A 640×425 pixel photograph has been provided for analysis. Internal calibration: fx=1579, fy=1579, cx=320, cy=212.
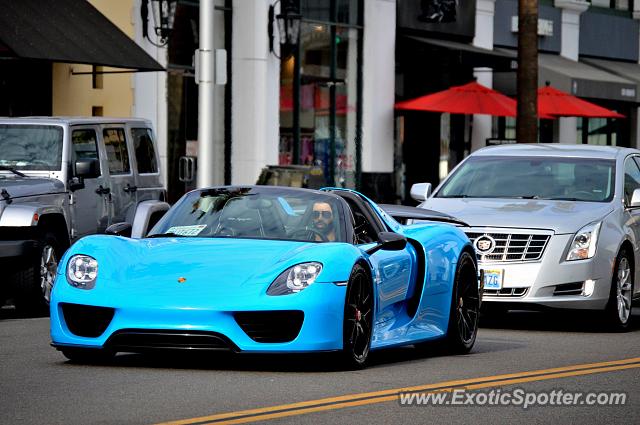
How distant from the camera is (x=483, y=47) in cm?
3516

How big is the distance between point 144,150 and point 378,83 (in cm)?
1525

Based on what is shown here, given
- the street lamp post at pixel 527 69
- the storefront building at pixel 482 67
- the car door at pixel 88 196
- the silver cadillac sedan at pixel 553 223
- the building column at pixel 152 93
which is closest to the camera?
the silver cadillac sedan at pixel 553 223

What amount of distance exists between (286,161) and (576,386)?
2104cm

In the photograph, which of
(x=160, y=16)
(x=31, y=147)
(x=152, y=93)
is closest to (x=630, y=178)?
(x=31, y=147)

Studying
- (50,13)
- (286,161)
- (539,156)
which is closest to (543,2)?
(286,161)

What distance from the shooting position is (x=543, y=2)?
1492 inches

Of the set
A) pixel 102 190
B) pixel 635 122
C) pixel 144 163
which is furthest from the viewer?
pixel 635 122

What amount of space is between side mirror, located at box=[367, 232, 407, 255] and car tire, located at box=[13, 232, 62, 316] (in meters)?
4.94

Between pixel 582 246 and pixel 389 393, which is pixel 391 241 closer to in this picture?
pixel 389 393

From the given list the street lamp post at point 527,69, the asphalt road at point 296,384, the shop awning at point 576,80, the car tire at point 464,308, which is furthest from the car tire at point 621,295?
the shop awning at point 576,80

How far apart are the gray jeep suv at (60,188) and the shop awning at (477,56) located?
47.7 ft

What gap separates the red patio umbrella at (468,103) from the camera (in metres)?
29.5

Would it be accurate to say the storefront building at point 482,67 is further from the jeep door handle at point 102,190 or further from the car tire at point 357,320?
the car tire at point 357,320

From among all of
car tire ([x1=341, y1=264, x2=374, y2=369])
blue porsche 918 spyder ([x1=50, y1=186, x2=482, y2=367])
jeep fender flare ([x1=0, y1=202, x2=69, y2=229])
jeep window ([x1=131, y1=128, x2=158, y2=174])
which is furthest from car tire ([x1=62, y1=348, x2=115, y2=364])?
jeep window ([x1=131, y1=128, x2=158, y2=174])
